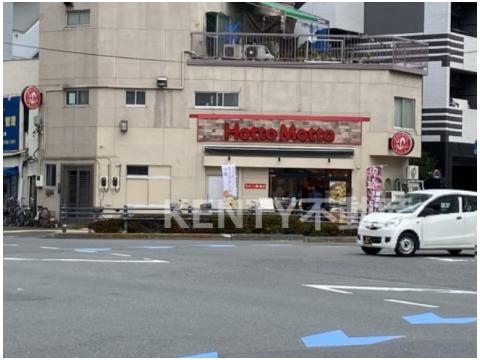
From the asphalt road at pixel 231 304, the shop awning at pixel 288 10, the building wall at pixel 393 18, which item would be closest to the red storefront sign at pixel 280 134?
the shop awning at pixel 288 10

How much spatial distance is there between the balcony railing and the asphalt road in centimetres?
1662

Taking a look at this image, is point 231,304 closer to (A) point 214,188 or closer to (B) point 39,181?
(A) point 214,188

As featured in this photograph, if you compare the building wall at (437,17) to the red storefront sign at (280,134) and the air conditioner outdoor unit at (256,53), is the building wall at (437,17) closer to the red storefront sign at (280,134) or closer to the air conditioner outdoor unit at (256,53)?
the red storefront sign at (280,134)

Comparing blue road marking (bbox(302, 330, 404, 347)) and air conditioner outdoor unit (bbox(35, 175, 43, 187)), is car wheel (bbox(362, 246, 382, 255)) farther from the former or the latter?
air conditioner outdoor unit (bbox(35, 175, 43, 187))

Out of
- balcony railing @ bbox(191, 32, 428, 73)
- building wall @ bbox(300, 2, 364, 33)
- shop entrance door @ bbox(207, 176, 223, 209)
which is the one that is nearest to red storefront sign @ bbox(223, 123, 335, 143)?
shop entrance door @ bbox(207, 176, 223, 209)

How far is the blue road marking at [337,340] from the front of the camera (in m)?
9.64

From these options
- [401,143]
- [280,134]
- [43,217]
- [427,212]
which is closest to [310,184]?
[280,134]

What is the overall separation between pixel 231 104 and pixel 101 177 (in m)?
6.16

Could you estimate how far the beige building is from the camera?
35906 mm

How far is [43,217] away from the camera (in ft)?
120

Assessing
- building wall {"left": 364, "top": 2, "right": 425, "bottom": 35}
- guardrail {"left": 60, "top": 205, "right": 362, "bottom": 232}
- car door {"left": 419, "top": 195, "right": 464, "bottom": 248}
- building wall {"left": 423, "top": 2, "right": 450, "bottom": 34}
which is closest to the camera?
car door {"left": 419, "top": 195, "right": 464, "bottom": 248}

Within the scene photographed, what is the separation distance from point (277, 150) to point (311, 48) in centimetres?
483

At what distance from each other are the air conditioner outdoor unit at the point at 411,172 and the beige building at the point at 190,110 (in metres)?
1.39

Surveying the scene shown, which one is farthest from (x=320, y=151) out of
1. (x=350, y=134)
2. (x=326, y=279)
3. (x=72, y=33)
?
(x=326, y=279)
